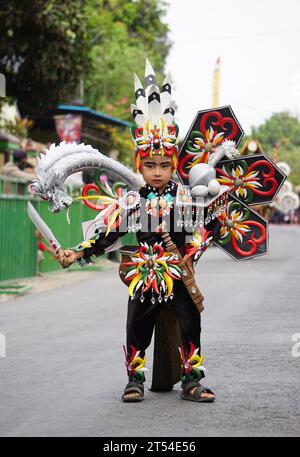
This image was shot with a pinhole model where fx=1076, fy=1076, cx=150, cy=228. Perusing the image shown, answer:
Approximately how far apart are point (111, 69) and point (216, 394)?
125 feet

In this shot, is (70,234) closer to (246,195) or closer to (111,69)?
(246,195)

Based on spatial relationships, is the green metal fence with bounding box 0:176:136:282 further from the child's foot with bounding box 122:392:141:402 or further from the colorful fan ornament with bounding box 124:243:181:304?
the child's foot with bounding box 122:392:141:402

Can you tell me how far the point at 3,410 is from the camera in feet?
22.5

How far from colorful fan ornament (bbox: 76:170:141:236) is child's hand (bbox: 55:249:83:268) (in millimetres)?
284

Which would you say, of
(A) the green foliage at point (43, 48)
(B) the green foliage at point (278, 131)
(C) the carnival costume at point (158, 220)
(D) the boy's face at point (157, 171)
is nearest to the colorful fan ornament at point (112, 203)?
(C) the carnival costume at point (158, 220)

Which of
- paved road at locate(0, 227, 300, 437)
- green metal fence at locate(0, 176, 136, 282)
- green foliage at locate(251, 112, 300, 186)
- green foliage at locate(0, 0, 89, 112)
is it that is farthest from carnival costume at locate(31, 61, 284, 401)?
green foliage at locate(251, 112, 300, 186)

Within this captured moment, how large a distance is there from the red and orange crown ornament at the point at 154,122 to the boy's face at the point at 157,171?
3cm

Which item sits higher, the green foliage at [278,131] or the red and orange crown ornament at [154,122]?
the green foliage at [278,131]

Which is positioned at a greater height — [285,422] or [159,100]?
[159,100]

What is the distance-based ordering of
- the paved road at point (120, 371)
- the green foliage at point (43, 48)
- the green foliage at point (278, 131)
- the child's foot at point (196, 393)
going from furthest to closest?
the green foliage at point (278, 131) → the green foliage at point (43, 48) → the child's foot at point (196, 393) → the paved road at point (120, 371)

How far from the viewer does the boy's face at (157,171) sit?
730cm

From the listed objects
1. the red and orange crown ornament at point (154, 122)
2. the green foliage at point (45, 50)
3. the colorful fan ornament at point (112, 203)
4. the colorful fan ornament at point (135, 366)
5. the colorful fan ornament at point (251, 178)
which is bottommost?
the colorful fan ornament at point (135, 366)

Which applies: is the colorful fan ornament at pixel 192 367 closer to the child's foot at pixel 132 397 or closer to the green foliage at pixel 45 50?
the child's foot at pixel 132 397

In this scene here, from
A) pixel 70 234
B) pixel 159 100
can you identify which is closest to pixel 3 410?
pixel 159 100
